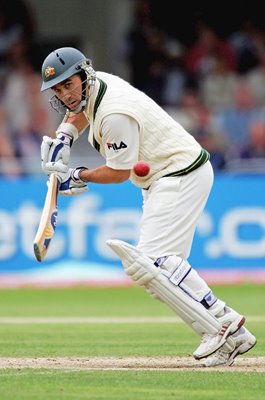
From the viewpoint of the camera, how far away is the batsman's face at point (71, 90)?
688 centimetres

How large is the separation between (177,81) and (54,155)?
9.68 meters

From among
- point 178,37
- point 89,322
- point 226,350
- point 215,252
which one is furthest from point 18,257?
point 226,350

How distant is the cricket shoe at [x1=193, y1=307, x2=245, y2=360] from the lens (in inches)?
268

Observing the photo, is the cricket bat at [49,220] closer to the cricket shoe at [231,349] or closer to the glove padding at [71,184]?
the glove padding at [71,184]

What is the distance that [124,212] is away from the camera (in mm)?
13602

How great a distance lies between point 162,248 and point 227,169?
7437 mm

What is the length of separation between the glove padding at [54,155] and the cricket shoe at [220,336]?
130 centimetres

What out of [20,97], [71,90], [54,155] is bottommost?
[54,155]

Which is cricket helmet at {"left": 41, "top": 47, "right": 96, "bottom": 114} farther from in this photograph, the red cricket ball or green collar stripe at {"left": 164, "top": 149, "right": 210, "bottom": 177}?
green collar stripe at {"left": 164, "top": 149, "right": 210, "bottom": 177}

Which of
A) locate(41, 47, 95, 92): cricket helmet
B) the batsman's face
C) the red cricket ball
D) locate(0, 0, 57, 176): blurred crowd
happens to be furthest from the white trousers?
locate(0, 0, 57, 176): blurred crowd

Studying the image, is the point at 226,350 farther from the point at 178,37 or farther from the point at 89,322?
the point at 178,37

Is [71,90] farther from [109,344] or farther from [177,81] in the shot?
[177,81]

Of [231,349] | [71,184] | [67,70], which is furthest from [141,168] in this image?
[231,349]

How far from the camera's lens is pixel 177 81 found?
54.5 feet
